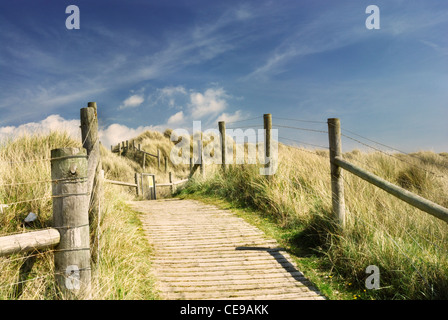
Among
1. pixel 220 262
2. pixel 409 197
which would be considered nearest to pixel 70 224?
pixel 220 262

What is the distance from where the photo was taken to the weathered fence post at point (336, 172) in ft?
17.1

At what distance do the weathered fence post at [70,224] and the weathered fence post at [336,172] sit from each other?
12.2 ft

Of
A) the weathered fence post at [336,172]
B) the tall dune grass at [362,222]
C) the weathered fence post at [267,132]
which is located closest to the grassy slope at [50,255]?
the tall dune grass at [362,222]

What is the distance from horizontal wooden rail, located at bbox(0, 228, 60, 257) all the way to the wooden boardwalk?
1.57m

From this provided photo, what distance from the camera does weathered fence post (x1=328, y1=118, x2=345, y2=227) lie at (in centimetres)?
521

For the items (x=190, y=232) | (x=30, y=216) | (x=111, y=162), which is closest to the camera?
(x=30, y=216)

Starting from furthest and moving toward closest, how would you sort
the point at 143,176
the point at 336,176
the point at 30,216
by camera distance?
the point at 143,176 → the point at 336,176 → the point at 30,216

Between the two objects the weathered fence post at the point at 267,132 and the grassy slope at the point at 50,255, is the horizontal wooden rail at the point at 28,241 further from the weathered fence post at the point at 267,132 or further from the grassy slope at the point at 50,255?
the weathered fence post at the point at 267,132

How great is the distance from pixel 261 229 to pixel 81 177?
3989mm

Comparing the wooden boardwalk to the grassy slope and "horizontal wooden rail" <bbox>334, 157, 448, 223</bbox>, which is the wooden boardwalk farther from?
"horizontal wooden rail" <bbox>334, 157, 448, 223</bbox>

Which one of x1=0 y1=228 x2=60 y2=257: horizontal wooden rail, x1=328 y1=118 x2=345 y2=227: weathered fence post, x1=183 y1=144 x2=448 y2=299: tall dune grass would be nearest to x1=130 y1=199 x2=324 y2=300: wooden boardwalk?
x1=183 y1=144 x2=448 y2=299: tall dune grass

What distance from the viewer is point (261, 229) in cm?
648
